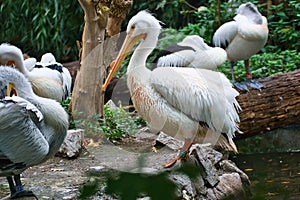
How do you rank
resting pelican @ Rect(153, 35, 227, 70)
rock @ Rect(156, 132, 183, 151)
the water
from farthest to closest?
resting pelican @ Rect(153, 35, 227, 70) < the water < rock @ Rect(156, 132, 183, 151)

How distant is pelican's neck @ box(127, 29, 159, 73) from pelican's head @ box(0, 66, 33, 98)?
1.08m

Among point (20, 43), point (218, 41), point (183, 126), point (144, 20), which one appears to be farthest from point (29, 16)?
point (183, 126)

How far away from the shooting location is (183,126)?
153 inches

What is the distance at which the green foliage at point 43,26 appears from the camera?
1025 centimetres

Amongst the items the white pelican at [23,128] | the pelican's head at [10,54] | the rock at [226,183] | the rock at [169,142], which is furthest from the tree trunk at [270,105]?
the white pelican at [23,128]

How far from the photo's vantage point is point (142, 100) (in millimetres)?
3967

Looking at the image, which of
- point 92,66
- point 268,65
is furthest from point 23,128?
point 268,65

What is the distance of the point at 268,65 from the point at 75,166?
14.3 ft

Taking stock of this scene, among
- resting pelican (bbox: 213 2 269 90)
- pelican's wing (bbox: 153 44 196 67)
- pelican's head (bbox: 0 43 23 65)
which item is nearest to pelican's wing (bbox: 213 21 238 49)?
resting pelican (bbox: 213 2 269 90)

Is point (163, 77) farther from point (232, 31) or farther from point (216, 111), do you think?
point (232, 31)

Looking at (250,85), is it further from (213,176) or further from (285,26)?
(285,26)

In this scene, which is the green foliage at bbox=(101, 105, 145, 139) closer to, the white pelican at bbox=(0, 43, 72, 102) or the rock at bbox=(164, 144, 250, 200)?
the white pelican at bbox=(0, 43, 72, 102)

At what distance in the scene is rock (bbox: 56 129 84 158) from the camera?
14.1ft

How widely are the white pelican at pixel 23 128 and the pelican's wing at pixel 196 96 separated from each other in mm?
962
